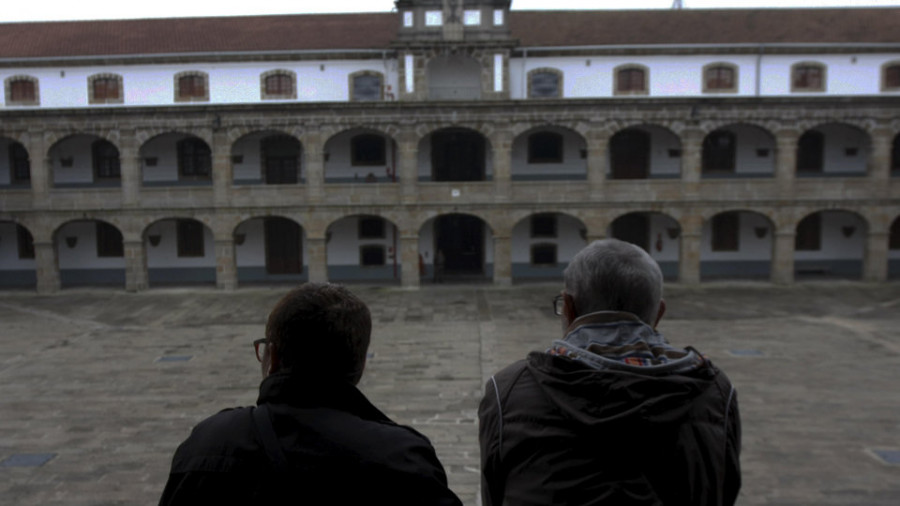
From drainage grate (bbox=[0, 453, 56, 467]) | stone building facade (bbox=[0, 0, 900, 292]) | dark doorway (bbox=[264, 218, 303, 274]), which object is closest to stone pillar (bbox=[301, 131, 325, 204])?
stone building facade (bbox=[0, 0, 900, 292])

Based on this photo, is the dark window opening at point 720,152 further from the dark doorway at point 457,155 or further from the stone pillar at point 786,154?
the dark doorway at point 457,155

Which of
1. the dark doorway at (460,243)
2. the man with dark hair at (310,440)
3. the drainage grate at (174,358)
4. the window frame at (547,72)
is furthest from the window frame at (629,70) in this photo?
the man with dark hair at (310,440)

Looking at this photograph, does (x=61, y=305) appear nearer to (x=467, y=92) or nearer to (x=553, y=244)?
(x=467, y=92)

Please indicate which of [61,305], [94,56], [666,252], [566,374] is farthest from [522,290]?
[566,374]

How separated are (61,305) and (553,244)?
1865 centimetres

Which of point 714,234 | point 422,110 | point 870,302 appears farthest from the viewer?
point 714,234

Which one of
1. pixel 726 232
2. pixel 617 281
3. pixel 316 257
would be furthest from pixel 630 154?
pixel 617 281

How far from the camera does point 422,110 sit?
85.9 feet

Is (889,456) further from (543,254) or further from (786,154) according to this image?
(543,254)

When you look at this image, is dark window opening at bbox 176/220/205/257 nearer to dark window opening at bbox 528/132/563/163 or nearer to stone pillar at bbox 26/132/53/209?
stone pillar at bbox 26/132/53/209

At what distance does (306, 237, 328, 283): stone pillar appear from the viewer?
26984 mm

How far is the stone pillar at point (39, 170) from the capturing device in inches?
→ 1046

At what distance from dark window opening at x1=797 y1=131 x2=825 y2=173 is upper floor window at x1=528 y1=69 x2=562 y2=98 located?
33.5ft

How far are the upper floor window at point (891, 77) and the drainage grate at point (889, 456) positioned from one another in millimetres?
22666
